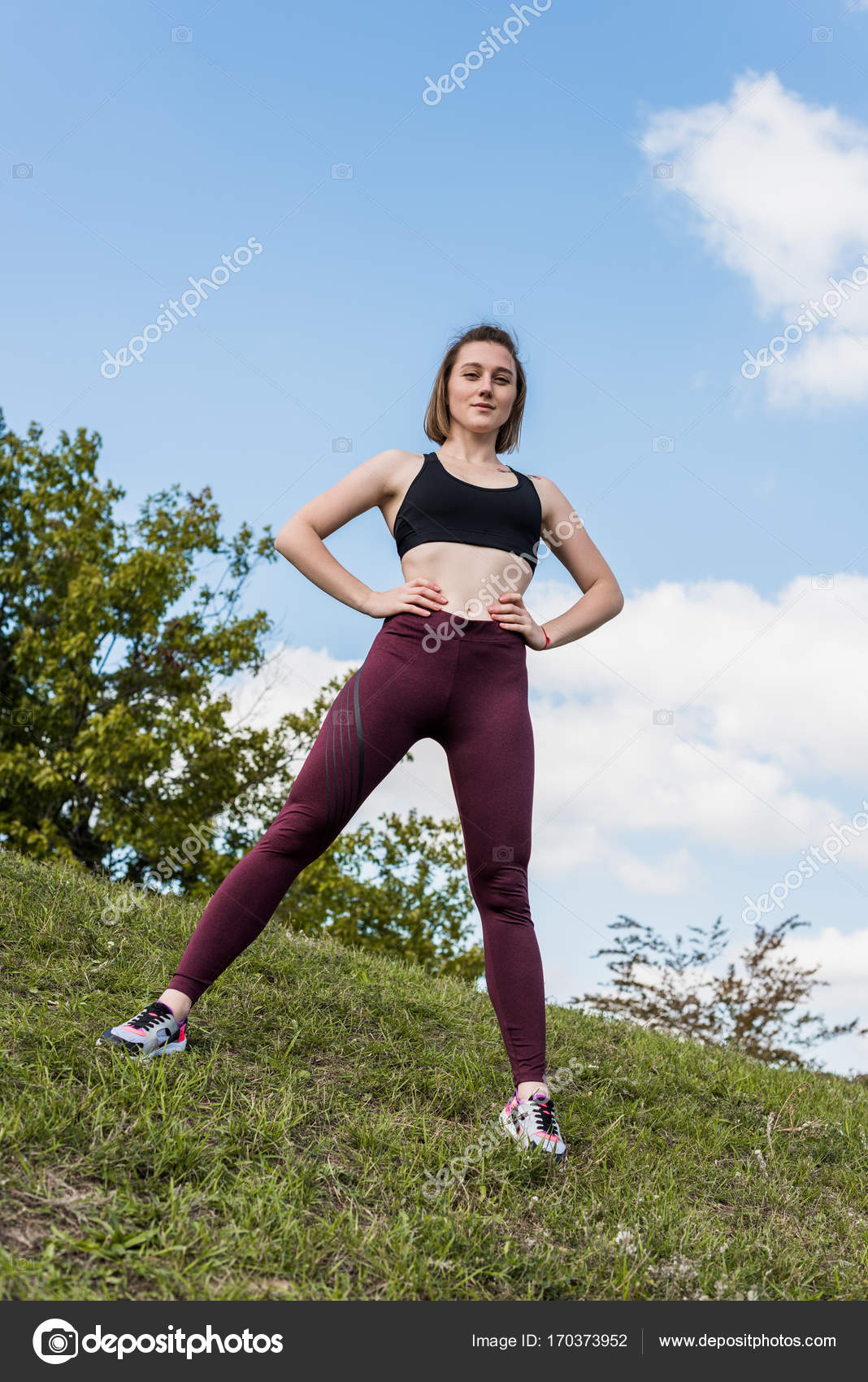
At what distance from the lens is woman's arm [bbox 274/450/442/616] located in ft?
10.8

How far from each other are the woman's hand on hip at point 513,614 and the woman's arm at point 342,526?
0.63 ft

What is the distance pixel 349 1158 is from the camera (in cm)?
280

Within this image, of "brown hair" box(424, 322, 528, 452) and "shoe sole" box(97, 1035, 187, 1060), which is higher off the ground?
"brown hair" box(424, 322, 528, 452)

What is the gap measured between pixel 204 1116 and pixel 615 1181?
1.23m

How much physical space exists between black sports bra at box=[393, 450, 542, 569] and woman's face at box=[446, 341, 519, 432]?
0.24m

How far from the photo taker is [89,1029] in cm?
320

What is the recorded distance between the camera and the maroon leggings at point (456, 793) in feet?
10.2

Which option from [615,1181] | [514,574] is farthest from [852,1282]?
[514,574]
